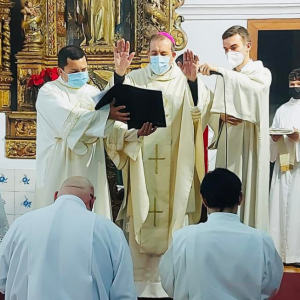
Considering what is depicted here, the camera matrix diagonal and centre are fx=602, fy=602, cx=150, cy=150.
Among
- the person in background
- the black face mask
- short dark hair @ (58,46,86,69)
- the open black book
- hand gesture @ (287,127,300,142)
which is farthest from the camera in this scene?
the black face mask

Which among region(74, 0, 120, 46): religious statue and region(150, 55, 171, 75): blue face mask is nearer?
region(150, 55, 171, 75): blue face mask

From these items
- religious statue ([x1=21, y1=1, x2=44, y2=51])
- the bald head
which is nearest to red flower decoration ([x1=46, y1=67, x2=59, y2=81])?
religious statue ([x1=21, y1=1, x2=44, y2=51])

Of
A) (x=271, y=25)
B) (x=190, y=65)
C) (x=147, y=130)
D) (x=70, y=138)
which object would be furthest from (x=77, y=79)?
(x=271, y=25)

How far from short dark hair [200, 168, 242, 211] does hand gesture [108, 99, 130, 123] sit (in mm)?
1427

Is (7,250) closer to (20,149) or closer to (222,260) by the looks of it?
(222,260)

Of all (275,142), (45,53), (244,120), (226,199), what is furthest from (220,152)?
(45,53)

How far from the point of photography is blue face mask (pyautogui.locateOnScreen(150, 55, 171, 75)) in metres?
4.70

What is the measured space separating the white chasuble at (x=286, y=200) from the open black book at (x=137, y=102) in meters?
2.05

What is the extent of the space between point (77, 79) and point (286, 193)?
254cm

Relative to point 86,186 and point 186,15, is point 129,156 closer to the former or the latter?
point 86,186

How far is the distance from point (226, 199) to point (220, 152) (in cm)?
194

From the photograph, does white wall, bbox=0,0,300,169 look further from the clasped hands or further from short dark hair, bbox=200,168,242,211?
short dark hair, bbox=200,168,242,211

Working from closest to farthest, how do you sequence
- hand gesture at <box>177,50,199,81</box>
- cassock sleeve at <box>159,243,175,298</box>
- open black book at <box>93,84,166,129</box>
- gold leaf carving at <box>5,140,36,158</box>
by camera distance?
1. cassock sleeve at <box>159,243,175,298</box>
2. open black book at <box>93,84,166,129</box>
3. hand gesture at <box>177,50,199,81</box>
4. gold leaf carving at <box>5,140,36,158</box>

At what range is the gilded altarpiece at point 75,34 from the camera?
21.7 feet
